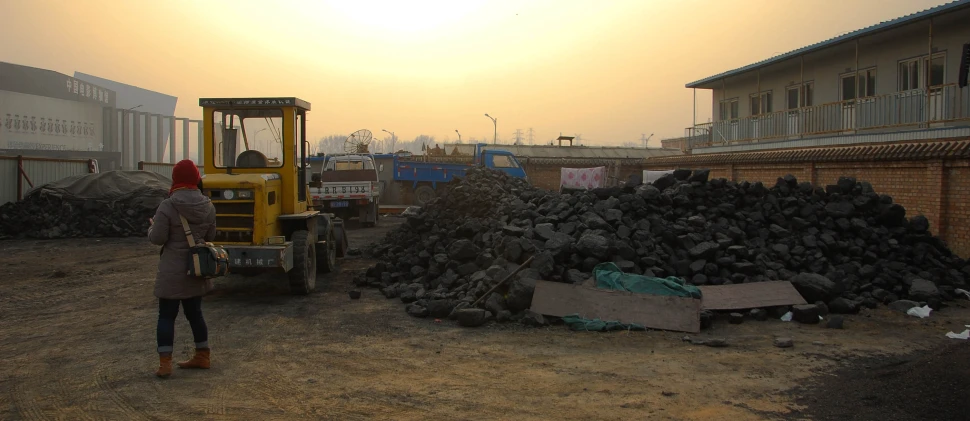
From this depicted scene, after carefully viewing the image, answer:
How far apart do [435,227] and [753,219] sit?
526cm

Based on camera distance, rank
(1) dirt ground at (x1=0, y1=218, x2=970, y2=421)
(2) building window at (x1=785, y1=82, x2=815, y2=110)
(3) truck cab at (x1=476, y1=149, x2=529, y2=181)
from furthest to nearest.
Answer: (3) truck cab at (x1=476, y1=149, x2=529, y2=181) < (2) building window at (x1=785, y1=82, x2=815, y2=110) < (1) dirt ground at (x1=0, y1=218, x2=970, y2=421)

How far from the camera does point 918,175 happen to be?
1184cm

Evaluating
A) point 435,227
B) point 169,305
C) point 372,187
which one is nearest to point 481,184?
point 435,227

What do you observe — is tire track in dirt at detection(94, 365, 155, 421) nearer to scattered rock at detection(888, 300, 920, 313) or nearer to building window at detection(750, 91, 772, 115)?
scattered rock at detection(888, 300, 920, 313)

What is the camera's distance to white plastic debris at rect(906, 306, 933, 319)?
25.8ft

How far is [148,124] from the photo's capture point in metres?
50.2

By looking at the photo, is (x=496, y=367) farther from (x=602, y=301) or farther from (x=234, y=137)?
(x=234, y=137)

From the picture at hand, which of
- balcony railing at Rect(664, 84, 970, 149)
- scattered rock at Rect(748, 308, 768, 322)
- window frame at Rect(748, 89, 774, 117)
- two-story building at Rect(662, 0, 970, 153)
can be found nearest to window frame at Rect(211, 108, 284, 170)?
scattered rock at Rect(748, 308, 768, 322)

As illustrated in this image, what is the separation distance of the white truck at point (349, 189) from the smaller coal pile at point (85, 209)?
180 inches

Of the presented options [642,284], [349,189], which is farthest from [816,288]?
[349,189]

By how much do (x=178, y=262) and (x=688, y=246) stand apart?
6493mm

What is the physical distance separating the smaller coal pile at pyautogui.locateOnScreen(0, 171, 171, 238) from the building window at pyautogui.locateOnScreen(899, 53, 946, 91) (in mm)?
20722

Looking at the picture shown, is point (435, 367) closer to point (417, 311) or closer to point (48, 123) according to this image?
point (417, 311)

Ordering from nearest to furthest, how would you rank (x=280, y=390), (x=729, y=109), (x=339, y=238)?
Result: (x=280, y=390), (x=339, y=238), (x=729, y=109)
